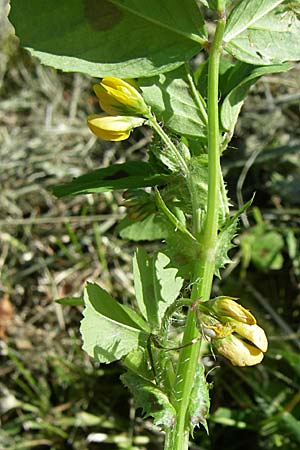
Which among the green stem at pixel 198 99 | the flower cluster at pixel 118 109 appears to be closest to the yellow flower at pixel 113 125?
the flower cluster at pixel 118 109

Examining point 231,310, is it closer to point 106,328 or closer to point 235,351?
point 235,351

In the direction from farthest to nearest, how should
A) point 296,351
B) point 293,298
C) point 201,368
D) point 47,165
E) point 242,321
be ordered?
1. point 47,165
2. point 293,298
3. point 296,351
4. point 201,368
5. point 242,321

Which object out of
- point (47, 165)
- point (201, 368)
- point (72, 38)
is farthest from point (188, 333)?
point (47, 165)

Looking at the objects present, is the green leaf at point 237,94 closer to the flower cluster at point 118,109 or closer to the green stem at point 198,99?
the green stem at point 198,99

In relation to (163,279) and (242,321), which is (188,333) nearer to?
(242,321)

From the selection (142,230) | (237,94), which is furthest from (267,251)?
Answer: (237,94)

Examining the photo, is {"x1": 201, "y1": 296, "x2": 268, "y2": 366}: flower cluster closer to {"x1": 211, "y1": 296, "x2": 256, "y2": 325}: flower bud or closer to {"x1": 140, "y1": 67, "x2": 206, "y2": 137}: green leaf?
{"x1": 211, "y1": 296, "x2": 256, "y2": 325}: flower bud

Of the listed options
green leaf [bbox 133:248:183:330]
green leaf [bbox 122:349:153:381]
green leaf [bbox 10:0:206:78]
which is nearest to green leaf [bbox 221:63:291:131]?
green leaf [bbox 10:0:206:78]
